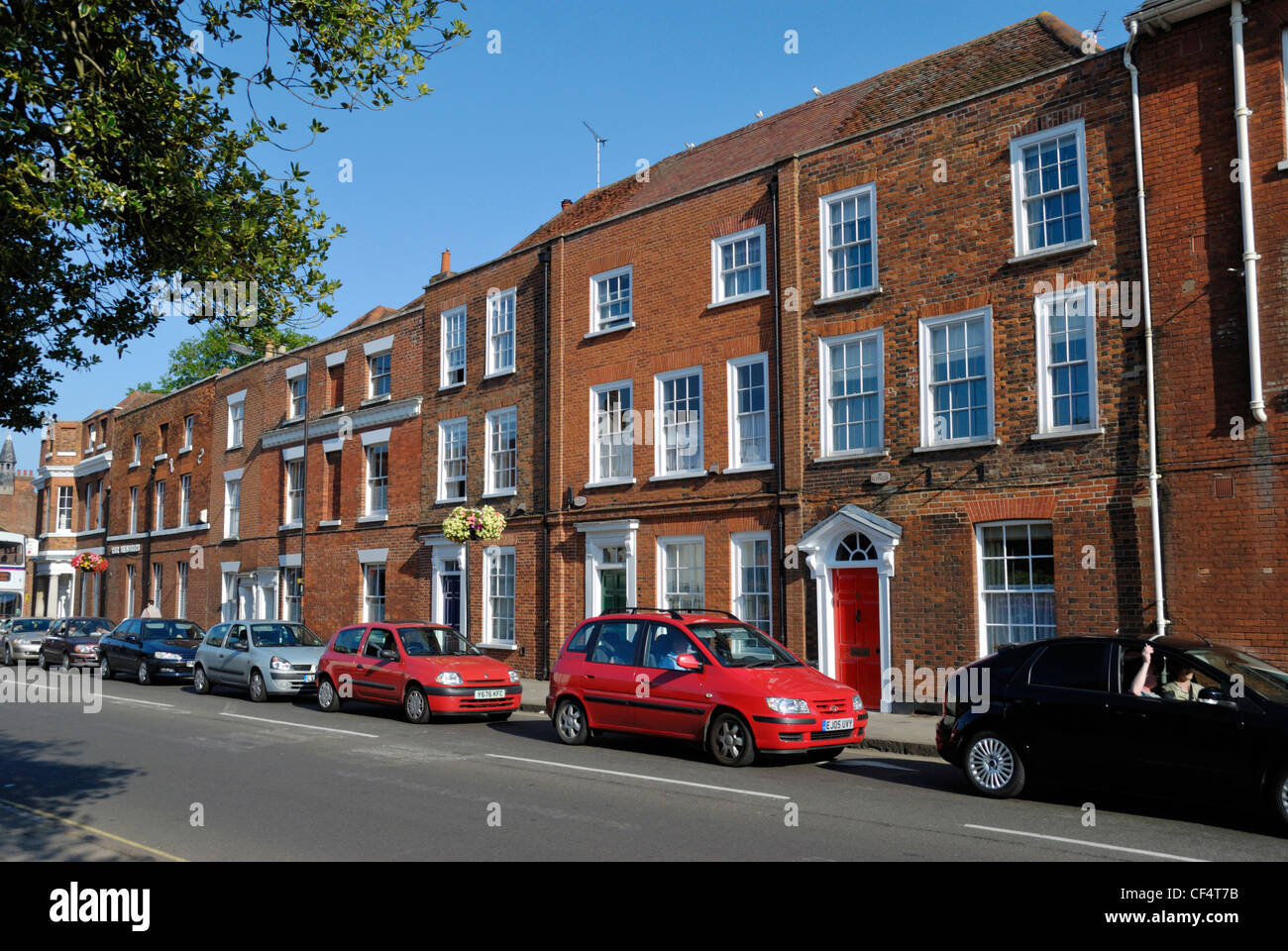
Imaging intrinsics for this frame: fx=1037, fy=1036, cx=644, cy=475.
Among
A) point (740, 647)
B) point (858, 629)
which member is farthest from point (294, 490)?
point (740, 647)

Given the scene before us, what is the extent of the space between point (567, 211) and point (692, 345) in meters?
8.61

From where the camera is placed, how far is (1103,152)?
14.8m

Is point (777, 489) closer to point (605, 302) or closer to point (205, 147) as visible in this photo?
point (605, 302)

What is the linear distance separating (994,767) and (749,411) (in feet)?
32.5

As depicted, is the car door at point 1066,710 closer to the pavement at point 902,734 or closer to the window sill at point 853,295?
the pavement at point 902,734

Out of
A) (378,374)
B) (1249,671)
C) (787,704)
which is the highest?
(378,374)

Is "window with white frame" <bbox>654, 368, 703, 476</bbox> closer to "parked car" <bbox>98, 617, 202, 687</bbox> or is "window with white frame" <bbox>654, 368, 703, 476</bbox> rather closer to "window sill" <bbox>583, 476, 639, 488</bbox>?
"window sill" <bbox>583, 476, 639, 488</bbox>

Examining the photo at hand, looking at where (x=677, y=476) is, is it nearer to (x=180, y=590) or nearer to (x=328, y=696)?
(x=328, y=696)

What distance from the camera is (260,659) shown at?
20328 mm

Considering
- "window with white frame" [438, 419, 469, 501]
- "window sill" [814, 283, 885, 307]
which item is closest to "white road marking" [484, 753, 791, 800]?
"window sill" [814, 283, 885, 307]

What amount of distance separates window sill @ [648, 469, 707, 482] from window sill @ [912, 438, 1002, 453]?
4601 mm
